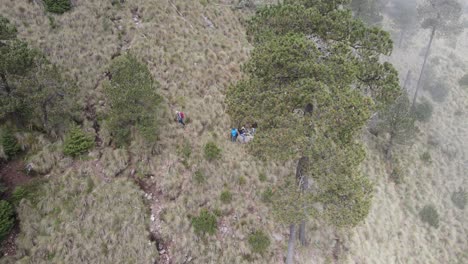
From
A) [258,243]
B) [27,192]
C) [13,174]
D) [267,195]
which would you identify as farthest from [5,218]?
[267,195]

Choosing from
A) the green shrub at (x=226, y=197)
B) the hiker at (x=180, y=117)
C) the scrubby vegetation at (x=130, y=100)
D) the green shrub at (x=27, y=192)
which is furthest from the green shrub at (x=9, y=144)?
the green shrub at (x=226, y=197)

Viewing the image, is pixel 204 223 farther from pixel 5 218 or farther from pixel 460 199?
pixel 460 199

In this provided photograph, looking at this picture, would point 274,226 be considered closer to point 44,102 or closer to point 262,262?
point 262,262

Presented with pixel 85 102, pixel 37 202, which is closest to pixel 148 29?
pixel 85 102

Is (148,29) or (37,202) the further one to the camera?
(148,29)

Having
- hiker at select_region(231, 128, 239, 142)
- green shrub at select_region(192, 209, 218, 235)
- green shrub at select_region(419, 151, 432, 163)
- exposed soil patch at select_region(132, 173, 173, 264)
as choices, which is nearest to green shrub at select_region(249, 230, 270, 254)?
green shrub at select_region(192, 209, 218, 235)

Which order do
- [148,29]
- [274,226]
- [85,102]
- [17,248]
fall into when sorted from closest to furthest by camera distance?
[17,248], [274,226], [85,102], [148,29]
